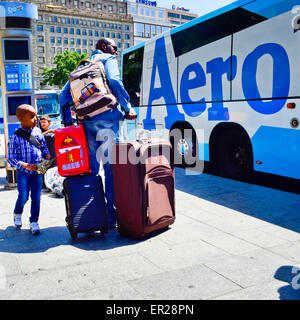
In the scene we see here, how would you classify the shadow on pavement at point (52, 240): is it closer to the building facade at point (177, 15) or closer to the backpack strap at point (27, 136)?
the backpack strap at point (27, 136)

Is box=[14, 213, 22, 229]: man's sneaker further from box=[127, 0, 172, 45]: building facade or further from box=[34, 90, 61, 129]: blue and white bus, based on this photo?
box=[127, 0, 172, 45]: building facade

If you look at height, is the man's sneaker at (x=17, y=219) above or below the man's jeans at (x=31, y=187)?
below

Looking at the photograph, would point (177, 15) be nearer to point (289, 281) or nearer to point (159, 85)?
point (159, 85)

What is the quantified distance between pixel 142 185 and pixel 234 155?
401cm

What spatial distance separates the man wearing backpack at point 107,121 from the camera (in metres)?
4.20

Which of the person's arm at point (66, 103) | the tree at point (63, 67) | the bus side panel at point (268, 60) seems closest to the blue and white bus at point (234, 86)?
the bus side panel at point (268, 60)

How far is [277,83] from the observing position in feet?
19.7

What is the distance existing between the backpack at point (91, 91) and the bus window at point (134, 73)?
620 cm

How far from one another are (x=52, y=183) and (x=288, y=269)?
4.40 m

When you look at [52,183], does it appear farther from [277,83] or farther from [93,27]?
[93,27]

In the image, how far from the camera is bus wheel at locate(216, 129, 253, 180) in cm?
704

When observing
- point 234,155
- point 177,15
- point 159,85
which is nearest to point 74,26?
point 177,15

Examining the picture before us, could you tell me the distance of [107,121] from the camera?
4.23 meters
